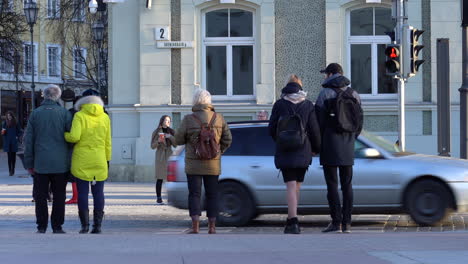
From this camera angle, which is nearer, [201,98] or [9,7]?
[201,98]

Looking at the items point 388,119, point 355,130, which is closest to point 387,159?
point 355,130

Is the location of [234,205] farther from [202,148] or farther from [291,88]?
[291,88]

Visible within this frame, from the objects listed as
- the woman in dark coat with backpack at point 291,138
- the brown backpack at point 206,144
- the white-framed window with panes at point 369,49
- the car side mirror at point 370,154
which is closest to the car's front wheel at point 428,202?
the car side mirror at point 370,154

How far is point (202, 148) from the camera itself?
11.4 metres

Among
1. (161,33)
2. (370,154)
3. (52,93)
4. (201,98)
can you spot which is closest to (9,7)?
(161,33)

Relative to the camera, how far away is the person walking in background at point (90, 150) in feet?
37.8

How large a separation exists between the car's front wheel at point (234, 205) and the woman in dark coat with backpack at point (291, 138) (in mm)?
2017

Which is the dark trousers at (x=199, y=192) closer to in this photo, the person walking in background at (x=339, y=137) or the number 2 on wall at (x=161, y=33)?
the person walking in background at (x=339, y=137)

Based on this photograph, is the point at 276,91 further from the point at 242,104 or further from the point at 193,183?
the point at 193,183

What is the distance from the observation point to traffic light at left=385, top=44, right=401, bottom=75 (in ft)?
54.4

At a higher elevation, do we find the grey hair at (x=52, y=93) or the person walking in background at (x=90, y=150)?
the grey hair at (x=52, y=93)

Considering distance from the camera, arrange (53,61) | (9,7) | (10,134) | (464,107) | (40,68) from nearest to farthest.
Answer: (464,107), (10,134), (9,7), (40,68), (53,61)

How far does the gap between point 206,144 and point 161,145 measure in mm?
6163

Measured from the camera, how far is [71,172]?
1157 cm
